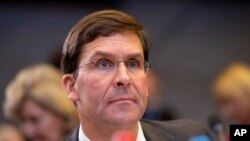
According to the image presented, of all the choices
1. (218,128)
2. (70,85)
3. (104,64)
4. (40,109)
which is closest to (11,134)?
(40,109)

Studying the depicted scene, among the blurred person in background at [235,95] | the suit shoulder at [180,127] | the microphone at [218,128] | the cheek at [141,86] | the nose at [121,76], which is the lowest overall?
the blurred person in background at [235,95]

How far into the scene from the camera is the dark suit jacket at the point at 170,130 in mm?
2848

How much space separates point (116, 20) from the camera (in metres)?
2.70

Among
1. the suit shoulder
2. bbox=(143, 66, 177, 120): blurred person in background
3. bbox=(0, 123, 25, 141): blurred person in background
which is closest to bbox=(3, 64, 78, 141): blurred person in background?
bbox=(0, 123, 25, 141): blurred person in background

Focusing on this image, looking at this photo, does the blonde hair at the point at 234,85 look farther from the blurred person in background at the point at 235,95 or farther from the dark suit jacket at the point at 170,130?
the dark suit jacket at the point at 170,130

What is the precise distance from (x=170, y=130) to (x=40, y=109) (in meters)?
1.00

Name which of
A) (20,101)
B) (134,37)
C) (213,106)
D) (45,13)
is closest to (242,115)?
(134,37)

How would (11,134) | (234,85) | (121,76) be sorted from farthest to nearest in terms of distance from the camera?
(234,85) < (11,134) < (121,76)

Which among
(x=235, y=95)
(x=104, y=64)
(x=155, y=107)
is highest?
(x=104, y=64)

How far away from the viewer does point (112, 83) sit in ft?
8.41

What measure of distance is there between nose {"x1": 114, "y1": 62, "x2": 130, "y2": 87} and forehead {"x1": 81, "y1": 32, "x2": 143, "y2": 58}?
2.3 inches

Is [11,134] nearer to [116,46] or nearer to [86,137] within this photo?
[86,137]

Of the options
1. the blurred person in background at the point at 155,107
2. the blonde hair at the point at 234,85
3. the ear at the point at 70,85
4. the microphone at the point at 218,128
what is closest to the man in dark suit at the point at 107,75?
the ear at the point at 70,85

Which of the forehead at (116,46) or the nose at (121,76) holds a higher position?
the forehead at (116,46)
